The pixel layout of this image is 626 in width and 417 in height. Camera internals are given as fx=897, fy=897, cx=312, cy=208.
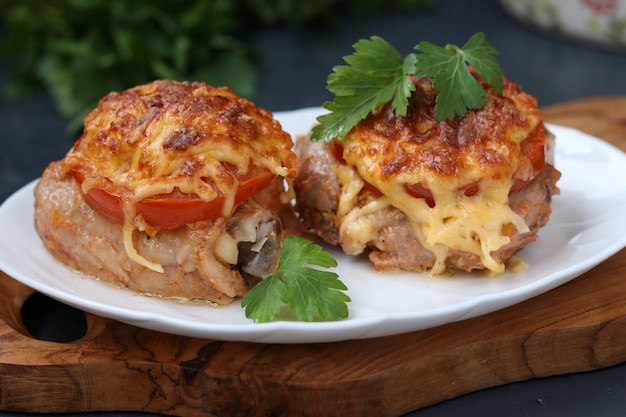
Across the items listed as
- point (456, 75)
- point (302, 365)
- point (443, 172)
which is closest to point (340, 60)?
point (456, 75)

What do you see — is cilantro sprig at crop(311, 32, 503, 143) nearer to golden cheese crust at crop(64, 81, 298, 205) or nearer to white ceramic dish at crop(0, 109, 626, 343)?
golden cheese crust at crop(64, 81, 298, 205)

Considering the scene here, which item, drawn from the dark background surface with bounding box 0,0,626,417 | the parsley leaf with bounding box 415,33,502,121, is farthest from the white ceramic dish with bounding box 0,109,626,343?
the dark background surface with bounding box 0,0,626,417

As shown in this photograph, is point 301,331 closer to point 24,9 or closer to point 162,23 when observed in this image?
point 162,23

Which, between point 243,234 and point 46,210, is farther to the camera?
point 46,210

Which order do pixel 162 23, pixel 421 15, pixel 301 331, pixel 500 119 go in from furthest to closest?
pixel 421 15 → pixel 162 23 → pixel 500 119 → pixel 301 331

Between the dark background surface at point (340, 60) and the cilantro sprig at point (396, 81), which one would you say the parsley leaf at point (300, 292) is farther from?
the dark background surface at point (340, 60)

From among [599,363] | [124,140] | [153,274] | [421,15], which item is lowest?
[421,15]

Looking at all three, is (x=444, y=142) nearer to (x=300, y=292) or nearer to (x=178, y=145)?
(x=300, y=292)

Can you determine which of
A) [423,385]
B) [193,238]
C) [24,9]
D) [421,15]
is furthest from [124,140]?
[421,15]
